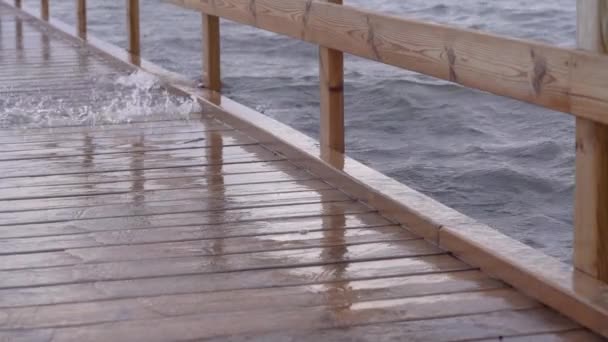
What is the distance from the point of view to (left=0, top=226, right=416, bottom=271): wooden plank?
3.50 m

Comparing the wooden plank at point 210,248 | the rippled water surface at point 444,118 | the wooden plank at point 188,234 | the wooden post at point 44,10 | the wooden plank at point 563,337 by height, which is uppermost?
the wooden plank at point 563,337

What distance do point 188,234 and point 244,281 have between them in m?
0.57

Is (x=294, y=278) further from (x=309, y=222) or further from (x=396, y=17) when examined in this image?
(x=396, y=17)

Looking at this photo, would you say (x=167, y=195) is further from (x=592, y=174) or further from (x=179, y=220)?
(x=592, y=174)

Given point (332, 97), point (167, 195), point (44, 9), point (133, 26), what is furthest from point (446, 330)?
point (44, 9)

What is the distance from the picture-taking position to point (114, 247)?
365 centimetres

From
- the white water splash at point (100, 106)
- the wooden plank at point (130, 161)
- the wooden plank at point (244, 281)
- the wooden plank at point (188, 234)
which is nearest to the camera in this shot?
the wooden plank at point (244, 281)

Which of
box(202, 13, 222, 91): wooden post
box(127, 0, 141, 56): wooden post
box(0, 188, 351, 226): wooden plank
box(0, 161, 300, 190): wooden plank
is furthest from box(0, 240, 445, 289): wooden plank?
box(127, 0, 141, 56): wooden post

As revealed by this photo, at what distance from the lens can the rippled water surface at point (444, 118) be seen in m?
7.30

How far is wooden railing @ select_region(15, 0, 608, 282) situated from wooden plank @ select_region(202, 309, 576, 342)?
0.21m

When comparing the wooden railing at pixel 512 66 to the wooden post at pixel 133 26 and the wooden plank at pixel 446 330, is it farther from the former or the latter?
the wooden post at pixel 133 26

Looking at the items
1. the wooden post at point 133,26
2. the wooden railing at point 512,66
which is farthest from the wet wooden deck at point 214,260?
the wooden post at point 133,26

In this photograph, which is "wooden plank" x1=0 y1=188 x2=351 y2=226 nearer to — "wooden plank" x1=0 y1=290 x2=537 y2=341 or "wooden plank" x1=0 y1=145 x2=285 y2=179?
"wooden plank" x1=0 y1=145 x2=285 y2=179

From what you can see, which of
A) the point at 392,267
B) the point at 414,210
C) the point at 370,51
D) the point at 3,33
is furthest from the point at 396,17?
the point at 3,33
